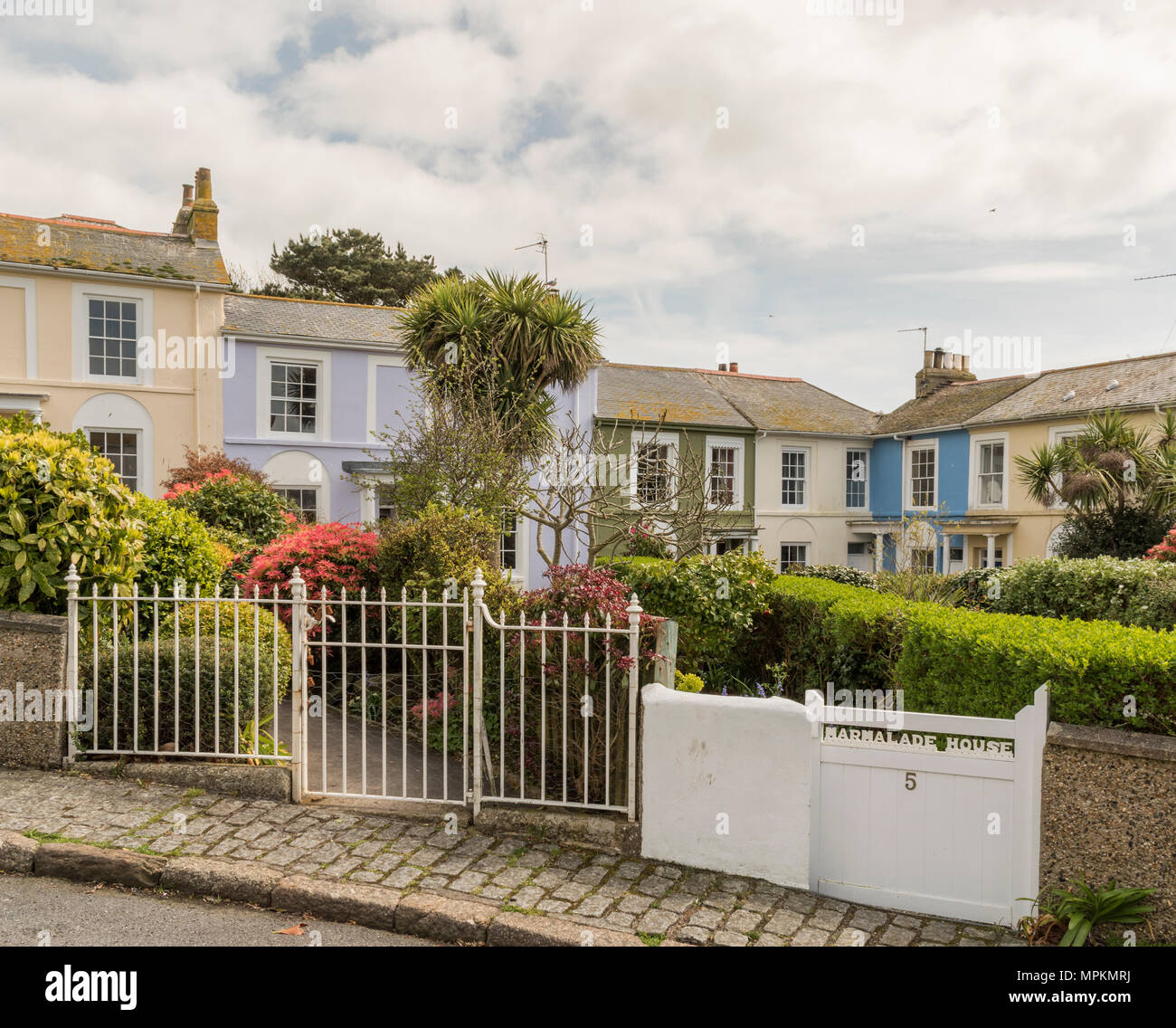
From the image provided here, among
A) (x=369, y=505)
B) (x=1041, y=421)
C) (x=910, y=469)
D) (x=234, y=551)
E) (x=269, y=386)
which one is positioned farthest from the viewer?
(x=910, y=469)

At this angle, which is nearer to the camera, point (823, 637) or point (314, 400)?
point (823, 637)

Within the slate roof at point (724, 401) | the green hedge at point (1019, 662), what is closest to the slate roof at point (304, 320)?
the slate roof at point (724, 401)

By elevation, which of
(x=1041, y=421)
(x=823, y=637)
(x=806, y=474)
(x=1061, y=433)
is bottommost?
(x=823, y=637)

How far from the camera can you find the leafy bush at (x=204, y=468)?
16688 mm

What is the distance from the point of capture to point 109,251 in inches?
714

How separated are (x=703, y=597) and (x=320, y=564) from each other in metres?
4.25

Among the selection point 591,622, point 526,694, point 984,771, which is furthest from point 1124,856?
point 526,694

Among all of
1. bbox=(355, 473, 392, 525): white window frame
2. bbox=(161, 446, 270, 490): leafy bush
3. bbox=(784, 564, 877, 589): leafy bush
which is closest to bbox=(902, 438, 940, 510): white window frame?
bbox=(784, 564, 877, 589): leafy bush

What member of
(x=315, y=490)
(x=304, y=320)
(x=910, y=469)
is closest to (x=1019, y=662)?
(x=315, y=490)

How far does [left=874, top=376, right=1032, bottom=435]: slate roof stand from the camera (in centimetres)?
2395

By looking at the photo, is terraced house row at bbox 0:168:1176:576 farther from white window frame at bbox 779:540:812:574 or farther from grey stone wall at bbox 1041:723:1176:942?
grey stone wall at bbox 1041:723:1176:942

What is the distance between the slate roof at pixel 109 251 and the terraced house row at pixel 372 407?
44 millimetres

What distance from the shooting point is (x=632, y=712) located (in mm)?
5164

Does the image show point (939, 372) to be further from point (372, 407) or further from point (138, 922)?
point (138, 922)
